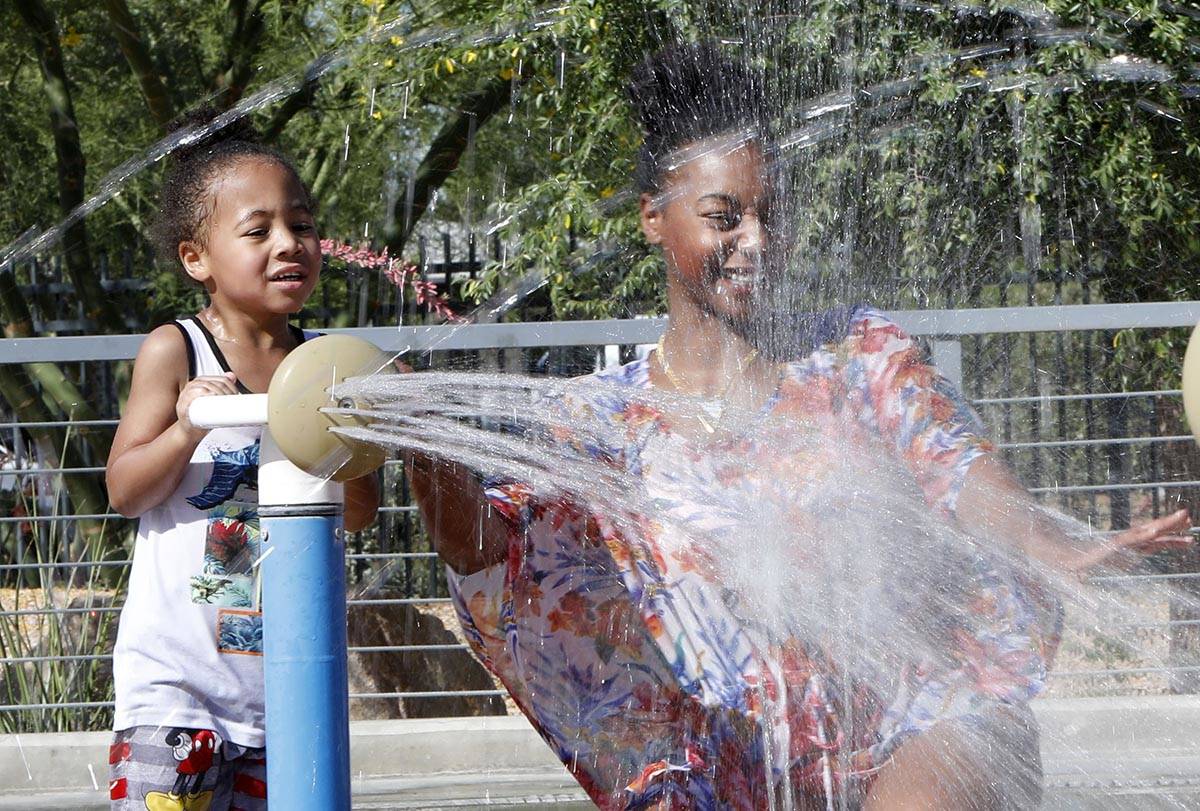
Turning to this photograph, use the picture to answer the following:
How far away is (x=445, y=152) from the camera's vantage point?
299 inches

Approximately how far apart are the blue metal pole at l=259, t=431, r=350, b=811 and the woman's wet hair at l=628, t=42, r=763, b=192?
880mm

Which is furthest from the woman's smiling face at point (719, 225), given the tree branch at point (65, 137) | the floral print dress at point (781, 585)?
the tree branch at point (65, 137)

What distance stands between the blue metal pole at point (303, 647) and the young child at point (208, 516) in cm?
41

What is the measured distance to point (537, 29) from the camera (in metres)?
5.29

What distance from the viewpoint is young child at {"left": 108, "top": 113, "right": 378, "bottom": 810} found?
2.12 metres

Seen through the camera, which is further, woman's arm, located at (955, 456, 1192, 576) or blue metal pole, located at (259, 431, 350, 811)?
woman's arm, located at (955, 456, 1192, 576)

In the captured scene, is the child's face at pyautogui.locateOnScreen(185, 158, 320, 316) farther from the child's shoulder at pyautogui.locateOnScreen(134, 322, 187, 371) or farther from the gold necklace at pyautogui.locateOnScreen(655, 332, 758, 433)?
the gold necklace at pyautogui.locateOnScreen(655, 332, 758, 433)

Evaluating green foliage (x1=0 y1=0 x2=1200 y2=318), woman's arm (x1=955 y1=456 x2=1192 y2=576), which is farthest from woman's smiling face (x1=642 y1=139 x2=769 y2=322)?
green foliage (x1=0 y1=0 x2=1200 y2=318)

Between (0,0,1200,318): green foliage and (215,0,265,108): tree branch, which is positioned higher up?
(215,0,265,108): tree branch

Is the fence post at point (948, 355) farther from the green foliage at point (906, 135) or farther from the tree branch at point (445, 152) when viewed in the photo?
the tree branch at point (445, 152)

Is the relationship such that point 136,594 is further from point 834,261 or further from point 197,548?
point 834,261

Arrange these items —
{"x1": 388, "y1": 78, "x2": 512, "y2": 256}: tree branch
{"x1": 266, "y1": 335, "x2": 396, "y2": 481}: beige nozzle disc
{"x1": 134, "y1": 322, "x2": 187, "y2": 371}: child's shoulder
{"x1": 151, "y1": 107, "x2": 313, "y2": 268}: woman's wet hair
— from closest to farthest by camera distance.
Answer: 1. {"x1": 266, "y1": 335, "x2": 396, "y2": 481}: beige nozzle disc
2. {"x1": 134, "y1": 322, "x2": 187, "y2": 371}: child's shoulder
3. {"x1": 151, "y1": 107, "x2": 313, "y2": 268}: woman's wet hair
4. {"x1": 388, "y1": 78, "x2": 512, "y2": 256}: tree branch

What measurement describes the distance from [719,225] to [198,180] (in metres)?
0.85

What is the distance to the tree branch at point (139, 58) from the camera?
25.2ft
